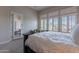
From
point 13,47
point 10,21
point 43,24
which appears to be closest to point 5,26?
point 10,21

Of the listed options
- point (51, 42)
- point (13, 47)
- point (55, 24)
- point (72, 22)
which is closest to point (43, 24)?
point (55, 24)

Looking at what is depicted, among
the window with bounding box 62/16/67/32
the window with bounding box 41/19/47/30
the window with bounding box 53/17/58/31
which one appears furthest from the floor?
the window with bounding box 62/16/67/32

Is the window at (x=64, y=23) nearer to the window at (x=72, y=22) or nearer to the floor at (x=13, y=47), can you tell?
the window at (x=72, y=22)

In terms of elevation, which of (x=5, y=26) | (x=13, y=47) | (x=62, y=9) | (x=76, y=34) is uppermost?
(x=62, y=9)

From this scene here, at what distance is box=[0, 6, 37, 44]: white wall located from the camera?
1333 mm

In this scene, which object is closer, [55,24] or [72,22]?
[72,22]

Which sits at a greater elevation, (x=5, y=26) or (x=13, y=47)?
(x=5, y=26)

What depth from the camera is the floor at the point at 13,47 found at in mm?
1324

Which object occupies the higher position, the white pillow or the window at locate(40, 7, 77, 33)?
the window at locate(40, 7, 77, 33)

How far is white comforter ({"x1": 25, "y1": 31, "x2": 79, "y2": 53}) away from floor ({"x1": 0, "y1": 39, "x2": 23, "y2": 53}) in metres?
0.12

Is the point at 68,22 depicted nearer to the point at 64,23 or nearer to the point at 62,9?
the point at 64,23

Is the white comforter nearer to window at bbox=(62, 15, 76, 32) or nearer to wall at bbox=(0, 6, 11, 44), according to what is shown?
window at bbox=(62, 15, 76, 32)

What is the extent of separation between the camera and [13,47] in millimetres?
1369

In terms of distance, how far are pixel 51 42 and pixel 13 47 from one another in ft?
1.82
